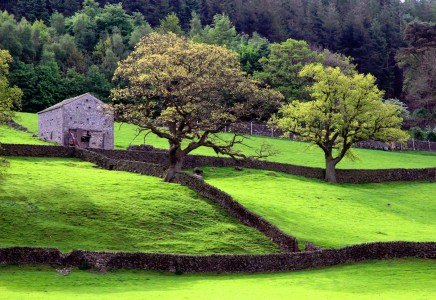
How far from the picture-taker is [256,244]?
48.2m

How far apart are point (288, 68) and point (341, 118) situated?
134ft

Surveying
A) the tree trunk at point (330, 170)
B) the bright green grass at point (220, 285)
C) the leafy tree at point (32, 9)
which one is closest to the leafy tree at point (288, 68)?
the tree trunk at point (330, 170)

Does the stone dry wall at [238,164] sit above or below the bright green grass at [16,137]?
below

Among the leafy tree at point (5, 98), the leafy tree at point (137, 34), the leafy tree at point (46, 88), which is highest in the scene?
the leafy tree at point (137, 34)

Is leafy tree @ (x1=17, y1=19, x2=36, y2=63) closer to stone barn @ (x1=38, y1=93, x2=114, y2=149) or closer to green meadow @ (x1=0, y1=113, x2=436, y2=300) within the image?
stone barn @ (x1=38, y1=93, x2=114, y2=149)

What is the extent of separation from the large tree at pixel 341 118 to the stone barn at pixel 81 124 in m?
19.6

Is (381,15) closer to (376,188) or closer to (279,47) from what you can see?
(279,47)

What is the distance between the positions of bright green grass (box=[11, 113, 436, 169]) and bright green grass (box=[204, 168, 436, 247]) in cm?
1027

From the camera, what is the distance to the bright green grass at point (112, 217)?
144 ft

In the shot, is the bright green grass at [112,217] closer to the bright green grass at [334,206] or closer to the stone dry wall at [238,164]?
the bright green grass at [334,206]

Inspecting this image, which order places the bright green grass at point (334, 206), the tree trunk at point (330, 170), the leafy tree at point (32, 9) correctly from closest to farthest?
the bright green grass at point (334, 206), the tree trunk at point (330, 170), the leafy tree at point (32, 9)

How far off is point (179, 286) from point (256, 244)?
1284 cm

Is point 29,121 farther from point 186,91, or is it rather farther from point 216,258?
point 216,258

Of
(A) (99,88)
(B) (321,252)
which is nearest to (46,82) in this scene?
(A) (99,88)
